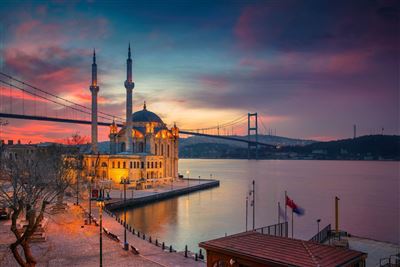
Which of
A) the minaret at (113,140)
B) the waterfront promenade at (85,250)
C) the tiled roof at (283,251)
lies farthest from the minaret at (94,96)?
the tiled roof at (283,251)

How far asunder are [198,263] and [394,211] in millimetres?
43708

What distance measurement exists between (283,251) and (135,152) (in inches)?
2298

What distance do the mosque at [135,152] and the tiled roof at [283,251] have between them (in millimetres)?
45751

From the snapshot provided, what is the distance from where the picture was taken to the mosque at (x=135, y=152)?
198ft

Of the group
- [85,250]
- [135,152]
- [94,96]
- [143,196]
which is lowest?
[143,196]

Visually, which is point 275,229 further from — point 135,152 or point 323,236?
point 135,152

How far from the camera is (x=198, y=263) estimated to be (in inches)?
736

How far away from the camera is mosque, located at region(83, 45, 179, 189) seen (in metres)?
60.2

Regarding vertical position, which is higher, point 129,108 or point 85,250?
point 129,108

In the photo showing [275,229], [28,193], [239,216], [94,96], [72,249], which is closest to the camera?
[28,193]

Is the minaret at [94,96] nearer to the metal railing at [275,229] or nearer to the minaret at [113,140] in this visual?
the minaret at [113,140]

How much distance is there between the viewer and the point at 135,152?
224 feet

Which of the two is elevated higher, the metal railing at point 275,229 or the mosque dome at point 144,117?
the mosque dome at point 144,117

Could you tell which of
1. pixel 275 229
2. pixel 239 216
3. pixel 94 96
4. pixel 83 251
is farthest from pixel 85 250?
pixel 94 96
